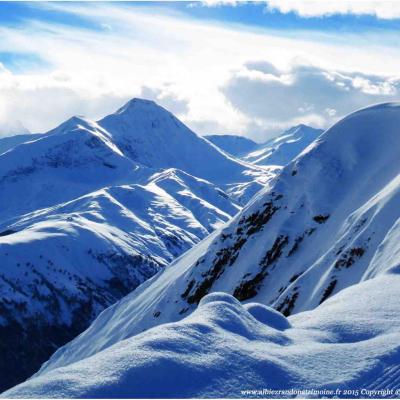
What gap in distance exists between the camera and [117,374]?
19688 millimetres

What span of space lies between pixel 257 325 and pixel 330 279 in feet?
170

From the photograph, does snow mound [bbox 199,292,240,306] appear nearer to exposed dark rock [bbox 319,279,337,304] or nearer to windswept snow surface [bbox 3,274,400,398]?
windswept snow surface [bbox 3,274,400,398]

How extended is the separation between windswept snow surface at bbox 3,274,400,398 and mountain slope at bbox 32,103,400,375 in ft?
172

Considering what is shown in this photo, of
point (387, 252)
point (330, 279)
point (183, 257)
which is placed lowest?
point (183, 257)

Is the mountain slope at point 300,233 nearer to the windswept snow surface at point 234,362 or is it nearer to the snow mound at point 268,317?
the snow mound at point 268,317

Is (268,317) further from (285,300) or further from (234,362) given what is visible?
(285,300)

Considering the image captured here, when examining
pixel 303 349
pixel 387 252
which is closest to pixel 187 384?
pixel 303 349

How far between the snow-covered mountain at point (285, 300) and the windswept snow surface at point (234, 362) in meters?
0.05

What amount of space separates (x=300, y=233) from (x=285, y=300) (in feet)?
71.6

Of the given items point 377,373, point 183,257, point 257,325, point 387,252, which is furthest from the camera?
point 183,257

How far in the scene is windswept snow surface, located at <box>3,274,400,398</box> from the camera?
19562mm

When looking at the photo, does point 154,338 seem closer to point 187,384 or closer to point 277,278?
point 187,384

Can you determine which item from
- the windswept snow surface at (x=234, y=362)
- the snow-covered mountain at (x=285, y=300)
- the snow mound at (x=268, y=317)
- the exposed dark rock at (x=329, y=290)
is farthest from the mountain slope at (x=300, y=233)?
the windswept snow surface at (x=234, y=362)

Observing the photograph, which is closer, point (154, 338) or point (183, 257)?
point (154, 338)
